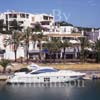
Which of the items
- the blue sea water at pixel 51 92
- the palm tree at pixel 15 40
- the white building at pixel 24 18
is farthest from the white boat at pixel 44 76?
the white building at pixel 24 18

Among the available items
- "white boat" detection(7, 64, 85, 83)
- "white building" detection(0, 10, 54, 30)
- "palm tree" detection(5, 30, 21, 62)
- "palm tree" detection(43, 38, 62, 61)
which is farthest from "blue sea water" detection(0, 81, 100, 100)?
"white building" detection(0, 10, 54, 30)

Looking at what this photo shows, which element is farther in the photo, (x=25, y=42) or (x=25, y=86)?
(x=25, y=42)

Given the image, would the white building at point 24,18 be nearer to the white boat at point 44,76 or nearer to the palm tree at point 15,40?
the palm tree at point 15,40

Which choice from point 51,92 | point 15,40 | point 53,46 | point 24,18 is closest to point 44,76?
point 51,92

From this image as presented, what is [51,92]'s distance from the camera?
60.2 meters

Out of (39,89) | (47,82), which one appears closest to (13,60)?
(47,82)

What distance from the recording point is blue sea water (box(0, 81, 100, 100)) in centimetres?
5515

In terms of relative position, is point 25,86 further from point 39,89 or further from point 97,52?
point 97,52

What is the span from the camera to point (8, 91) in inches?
2427

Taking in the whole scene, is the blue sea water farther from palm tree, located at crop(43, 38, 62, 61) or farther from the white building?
the white building

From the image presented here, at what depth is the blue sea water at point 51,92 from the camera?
181 feet

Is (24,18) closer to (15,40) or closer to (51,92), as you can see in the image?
(15,40)

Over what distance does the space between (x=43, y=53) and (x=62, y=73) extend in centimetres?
2678

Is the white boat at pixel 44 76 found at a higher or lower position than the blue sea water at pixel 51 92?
higher
